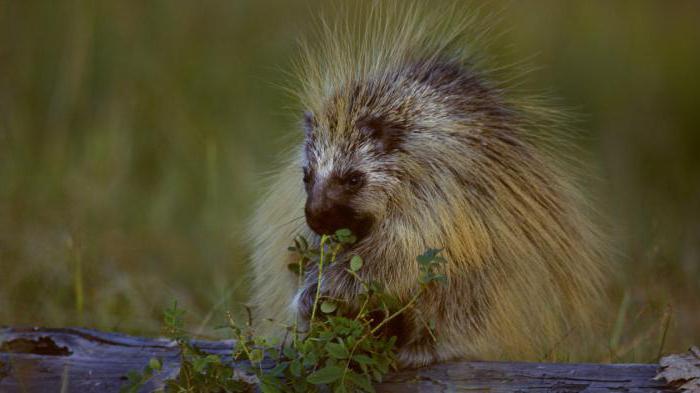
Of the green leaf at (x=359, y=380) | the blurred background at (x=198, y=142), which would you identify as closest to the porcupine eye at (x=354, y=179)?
the green leaf at (x=359, y=380)

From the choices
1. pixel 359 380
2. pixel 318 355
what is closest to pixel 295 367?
pixel 318 355

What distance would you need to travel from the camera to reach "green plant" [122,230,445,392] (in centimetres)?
342

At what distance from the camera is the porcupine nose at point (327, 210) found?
379 centimetres

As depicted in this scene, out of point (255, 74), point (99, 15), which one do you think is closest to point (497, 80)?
point (255, 74)

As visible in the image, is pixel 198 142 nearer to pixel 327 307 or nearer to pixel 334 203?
pixel 334 203

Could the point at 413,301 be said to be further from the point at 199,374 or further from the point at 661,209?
the point at 661,209

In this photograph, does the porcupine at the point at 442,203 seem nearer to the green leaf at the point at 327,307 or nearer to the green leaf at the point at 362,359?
the green leaf at the point at 327,307

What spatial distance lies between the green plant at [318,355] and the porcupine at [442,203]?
0.11m

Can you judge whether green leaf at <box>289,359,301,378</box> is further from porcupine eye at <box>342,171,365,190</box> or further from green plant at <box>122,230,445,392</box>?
porcupine eye at <box>342,171,365,190</box>

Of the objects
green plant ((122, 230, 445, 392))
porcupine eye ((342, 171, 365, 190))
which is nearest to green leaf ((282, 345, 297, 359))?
green plant ((122, 230, 445, 392))

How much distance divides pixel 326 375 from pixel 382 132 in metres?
0.98

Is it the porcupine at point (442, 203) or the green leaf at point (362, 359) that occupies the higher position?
the porcupine at point (442, 203)

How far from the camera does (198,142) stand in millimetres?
7852

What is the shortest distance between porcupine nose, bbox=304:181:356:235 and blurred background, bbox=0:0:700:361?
1443 millimetres
